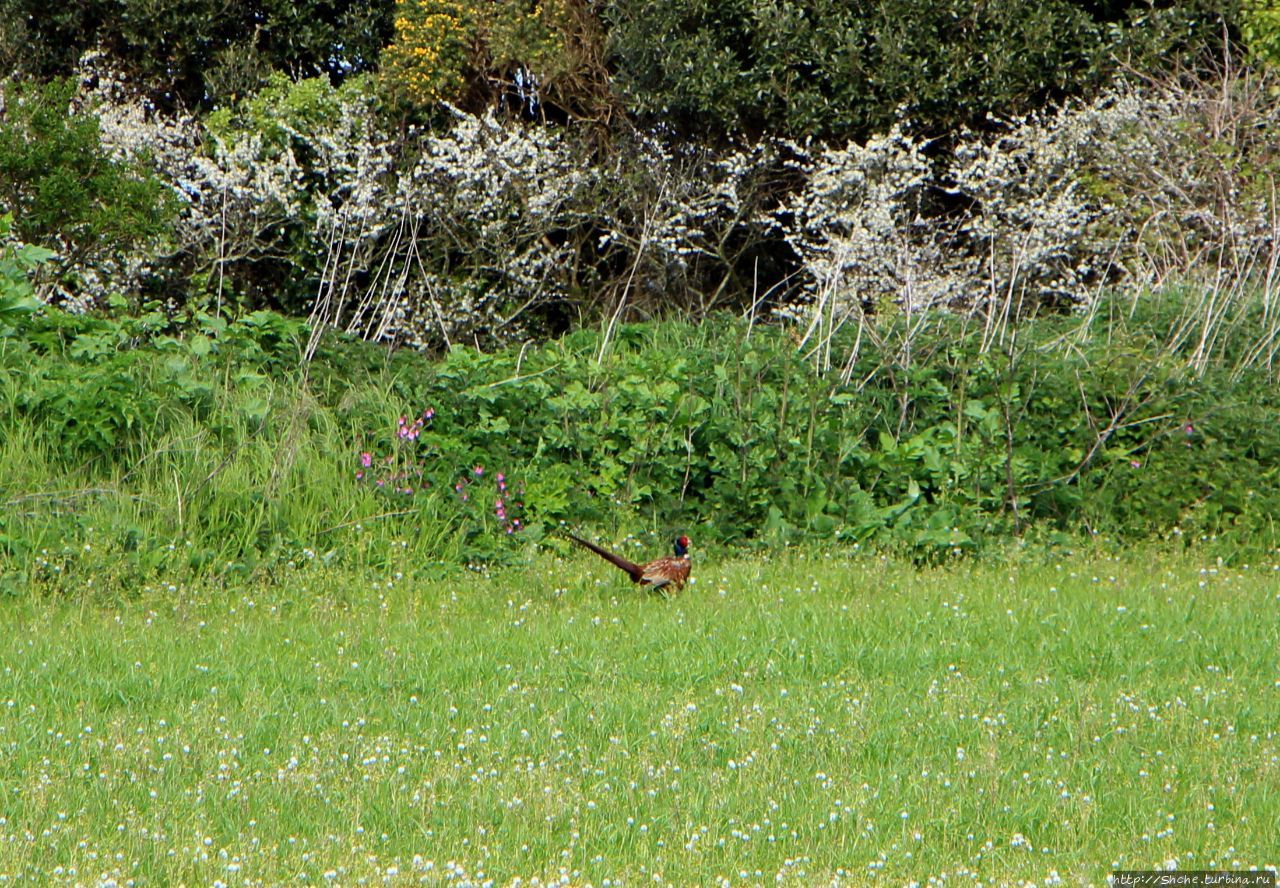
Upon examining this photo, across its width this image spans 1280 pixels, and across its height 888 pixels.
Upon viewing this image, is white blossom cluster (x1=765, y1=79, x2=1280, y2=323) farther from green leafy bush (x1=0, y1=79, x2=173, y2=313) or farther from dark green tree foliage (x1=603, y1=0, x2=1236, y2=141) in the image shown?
green leafy bush (x1=0, y1=79, x2=173, y2=313)

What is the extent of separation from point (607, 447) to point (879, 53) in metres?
6.66

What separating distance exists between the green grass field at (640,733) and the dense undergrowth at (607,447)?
73 centimetres

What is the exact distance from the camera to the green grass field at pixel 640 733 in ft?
13.2

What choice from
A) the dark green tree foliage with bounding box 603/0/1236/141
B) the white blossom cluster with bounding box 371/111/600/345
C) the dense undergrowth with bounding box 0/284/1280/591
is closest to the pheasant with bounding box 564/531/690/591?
the dense undergrowth with bounding box 0/284/1280/591

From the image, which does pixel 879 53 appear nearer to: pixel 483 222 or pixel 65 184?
pixel 483 222

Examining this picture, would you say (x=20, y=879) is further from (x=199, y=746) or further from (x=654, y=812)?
(x=654, y=812)

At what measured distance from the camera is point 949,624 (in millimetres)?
6609

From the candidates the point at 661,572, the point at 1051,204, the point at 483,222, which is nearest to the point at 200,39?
the point at 483,222

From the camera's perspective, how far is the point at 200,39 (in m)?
16.3

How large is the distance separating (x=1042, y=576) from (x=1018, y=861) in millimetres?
4099

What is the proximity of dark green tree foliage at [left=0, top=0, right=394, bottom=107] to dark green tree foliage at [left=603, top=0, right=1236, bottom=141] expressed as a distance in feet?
12.7

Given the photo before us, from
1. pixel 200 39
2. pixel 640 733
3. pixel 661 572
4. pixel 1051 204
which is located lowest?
pixel 661 572

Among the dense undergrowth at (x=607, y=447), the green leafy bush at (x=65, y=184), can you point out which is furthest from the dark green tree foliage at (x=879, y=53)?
the green leafy bush at (x=65, y=184)

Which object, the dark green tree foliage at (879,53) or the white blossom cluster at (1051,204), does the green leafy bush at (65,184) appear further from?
the white blossom cluster at (1051,204)
